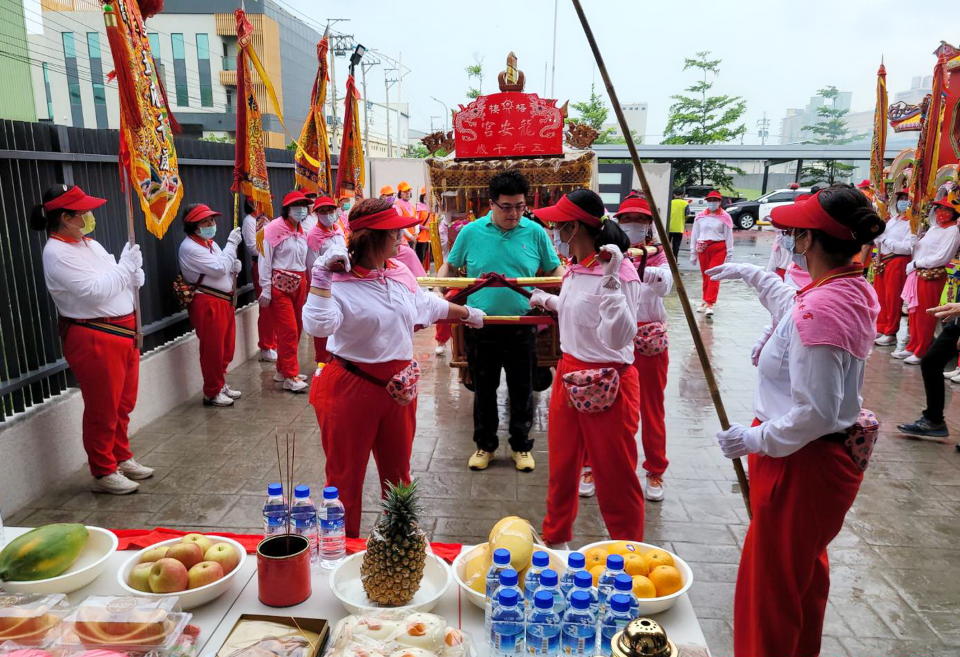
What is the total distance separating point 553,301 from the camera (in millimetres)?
3660

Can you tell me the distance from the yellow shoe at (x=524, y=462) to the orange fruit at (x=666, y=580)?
291cm

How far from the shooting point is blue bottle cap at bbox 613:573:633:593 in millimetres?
1604

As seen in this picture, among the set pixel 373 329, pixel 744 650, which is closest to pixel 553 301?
pixel 373 329

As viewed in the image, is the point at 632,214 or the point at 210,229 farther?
the point at 210,229

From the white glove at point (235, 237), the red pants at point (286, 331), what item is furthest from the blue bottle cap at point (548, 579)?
the white glove at point (235, 237)

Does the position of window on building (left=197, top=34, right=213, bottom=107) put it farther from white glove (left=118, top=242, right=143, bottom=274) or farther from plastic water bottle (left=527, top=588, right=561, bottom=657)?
plastic water bottle (left=527, top=588, right=561, bottom=657)

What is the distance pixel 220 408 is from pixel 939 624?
5780mm

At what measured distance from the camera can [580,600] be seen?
1.51m

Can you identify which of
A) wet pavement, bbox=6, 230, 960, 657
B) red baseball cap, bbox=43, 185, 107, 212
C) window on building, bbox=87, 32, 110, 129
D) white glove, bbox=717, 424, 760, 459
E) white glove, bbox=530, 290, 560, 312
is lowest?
wet pavement, bbox=6, 230, 960, 657

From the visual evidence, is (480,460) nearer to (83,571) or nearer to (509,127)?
(509,127)

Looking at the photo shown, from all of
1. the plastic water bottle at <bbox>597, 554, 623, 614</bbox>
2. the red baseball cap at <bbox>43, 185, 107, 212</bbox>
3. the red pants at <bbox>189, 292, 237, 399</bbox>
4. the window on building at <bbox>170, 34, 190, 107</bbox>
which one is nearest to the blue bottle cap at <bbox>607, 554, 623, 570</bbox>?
the plastic water bottle at <bbox>597, 554, 623, 614</bbox>

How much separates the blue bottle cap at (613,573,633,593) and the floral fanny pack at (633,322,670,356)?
2.78 meters

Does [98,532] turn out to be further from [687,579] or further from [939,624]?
[939,624]

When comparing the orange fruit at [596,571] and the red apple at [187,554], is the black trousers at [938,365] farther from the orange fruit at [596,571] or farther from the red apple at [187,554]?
the red apple at [187,554]
